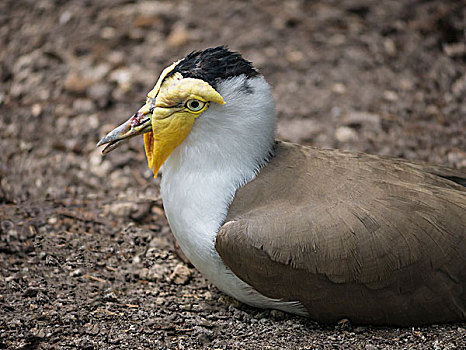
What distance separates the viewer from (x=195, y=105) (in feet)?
11.9

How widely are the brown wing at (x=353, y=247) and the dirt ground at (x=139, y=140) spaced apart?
19cm

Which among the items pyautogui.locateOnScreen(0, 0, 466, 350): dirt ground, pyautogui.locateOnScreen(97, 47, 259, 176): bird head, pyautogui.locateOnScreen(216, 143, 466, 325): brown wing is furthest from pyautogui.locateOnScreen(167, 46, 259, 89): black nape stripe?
pyautogui.locateOnScreen(0, 0, 466, 350): dirt ground

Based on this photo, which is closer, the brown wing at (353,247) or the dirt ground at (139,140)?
the brown wing at (353,247)

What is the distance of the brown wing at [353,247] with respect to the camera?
3.41 metres

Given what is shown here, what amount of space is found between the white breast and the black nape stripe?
0.05 m

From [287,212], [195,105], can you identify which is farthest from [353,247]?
[195,105]

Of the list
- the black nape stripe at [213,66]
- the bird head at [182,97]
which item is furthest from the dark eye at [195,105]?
the black nape stripe at [213,66]

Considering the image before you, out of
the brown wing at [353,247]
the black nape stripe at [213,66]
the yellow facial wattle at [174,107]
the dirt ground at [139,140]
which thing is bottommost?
the dirt ground at [139,140]

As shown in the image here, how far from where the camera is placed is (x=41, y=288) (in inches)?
153

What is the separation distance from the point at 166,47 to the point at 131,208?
268 cm

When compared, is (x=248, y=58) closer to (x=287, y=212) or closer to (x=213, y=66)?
(x=213, y=66)

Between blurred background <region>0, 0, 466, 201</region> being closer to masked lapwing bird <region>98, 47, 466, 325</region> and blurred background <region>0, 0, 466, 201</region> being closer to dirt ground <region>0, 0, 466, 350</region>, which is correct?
dirt ground <region>0, 0, 466, 350</region>

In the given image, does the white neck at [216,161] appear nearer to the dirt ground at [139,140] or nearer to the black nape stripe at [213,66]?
the black nape stripe at [213,66]

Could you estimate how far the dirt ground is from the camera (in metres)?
3.65
